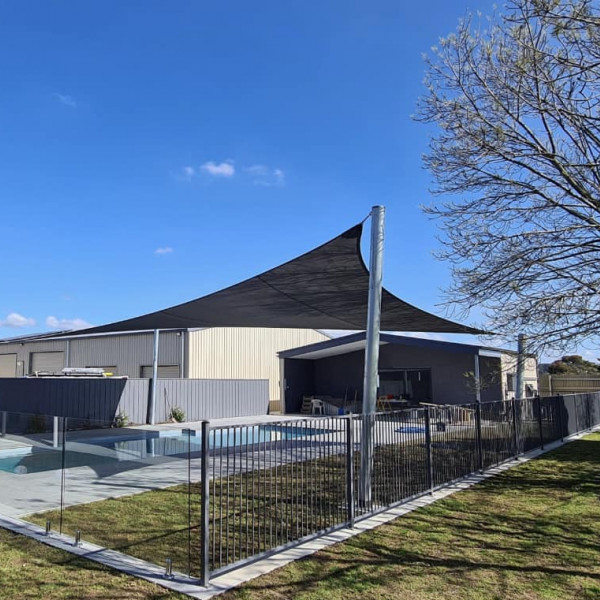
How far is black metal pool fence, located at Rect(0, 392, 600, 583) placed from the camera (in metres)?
4.04

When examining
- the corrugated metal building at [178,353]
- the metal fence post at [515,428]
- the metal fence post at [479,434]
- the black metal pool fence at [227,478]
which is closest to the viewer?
the black metal pool fence at [227,478]

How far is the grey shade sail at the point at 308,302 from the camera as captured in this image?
21.0 ft

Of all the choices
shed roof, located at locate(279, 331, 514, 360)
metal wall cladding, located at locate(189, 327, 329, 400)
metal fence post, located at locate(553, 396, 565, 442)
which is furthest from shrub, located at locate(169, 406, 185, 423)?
metal fence post, located at locate(553, 396, 565, 442)

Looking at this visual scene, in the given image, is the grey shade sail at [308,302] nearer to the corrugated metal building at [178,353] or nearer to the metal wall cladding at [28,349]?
the corrugated metal building at [178,353]

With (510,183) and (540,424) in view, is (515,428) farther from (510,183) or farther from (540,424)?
(510,183)

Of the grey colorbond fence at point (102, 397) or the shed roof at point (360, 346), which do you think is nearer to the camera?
the grey colorbond fence at point (102, 397)

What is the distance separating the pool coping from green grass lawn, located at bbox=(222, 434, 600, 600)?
0.11 metres

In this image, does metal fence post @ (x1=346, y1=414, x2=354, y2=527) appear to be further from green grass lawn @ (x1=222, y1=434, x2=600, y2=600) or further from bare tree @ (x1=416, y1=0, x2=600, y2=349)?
bare tree @ (x1=416, y1=0, x2=600, y2=349)

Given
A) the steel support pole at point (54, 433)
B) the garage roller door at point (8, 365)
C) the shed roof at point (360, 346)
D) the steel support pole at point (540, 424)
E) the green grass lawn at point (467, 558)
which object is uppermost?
the shed roof at point (360, 346)

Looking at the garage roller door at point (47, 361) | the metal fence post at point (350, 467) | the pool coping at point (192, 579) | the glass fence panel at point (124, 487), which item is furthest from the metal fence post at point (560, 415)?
the garage roller door at point (47, 361)

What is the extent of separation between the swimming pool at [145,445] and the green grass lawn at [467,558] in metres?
1.02

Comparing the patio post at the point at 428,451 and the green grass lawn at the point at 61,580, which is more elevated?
the patio post at the point at 428,451

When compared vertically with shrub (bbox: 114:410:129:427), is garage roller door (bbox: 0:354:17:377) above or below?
above

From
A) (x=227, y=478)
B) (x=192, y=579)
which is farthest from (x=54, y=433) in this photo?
(x=192, y=579)
